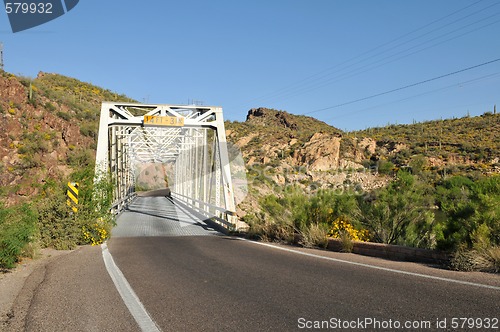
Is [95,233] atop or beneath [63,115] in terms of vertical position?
beneath

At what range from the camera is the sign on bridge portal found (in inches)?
923

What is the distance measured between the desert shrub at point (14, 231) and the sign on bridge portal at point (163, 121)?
1369 cm

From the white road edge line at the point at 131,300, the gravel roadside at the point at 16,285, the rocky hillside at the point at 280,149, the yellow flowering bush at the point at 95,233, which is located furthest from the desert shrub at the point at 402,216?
the rocky hillside at the point at 280,149

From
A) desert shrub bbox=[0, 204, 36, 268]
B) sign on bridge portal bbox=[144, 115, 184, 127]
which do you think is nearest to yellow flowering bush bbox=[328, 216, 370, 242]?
desert shrub bbox=[0, 204, 36, 268]

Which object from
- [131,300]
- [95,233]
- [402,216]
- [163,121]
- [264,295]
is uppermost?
[163,121]

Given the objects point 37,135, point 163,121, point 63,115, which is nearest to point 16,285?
point 163,121

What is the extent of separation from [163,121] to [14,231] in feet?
50.4

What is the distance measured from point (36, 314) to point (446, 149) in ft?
194

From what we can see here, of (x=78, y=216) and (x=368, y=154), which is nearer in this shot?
(x=78, y=216)

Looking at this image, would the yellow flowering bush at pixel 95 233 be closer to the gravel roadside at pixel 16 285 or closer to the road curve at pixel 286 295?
the gravel roadside at pixel 16 285

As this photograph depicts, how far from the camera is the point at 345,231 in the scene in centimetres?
1095

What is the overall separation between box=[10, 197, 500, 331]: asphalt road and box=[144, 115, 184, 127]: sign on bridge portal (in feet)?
47.5

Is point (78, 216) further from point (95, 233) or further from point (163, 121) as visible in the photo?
point (163, 121)

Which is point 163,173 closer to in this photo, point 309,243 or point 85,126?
point 85,126
